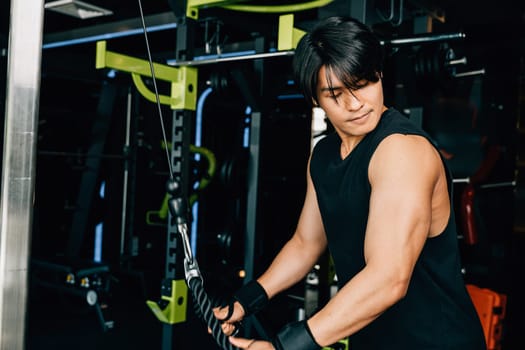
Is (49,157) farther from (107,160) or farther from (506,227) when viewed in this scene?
(506,227)

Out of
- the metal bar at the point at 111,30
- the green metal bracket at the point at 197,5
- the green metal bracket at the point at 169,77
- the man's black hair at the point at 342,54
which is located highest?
the metal bar at the point at 111,30

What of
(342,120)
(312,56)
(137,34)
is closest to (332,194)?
(342,120)

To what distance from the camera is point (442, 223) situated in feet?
4.44

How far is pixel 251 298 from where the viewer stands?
5.23 ft

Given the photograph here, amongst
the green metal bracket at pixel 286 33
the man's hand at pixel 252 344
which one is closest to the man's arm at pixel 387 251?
the man's hand at pixel 252 344

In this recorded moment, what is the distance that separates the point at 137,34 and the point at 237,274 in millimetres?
2744

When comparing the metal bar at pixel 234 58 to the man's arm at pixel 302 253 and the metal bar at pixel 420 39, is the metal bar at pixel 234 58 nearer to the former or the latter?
the metal bar at pixel 420 39

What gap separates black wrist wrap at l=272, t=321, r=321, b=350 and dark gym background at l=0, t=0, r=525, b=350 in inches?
68.8

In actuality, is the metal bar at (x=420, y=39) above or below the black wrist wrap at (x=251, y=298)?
above

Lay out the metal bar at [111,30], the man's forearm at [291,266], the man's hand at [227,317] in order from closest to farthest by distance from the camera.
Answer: the man's hand at [227,317] < the man's forearm at [291,266] < the metal bar at [111,30]

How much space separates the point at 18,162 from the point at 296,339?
68cm

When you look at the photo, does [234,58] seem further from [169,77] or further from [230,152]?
[230,152]

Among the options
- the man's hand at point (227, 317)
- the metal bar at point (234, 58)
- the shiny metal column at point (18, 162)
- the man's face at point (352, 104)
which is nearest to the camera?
the shiny metal column at point (18, 162)

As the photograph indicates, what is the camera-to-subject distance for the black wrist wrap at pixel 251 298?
1578 millimetres
